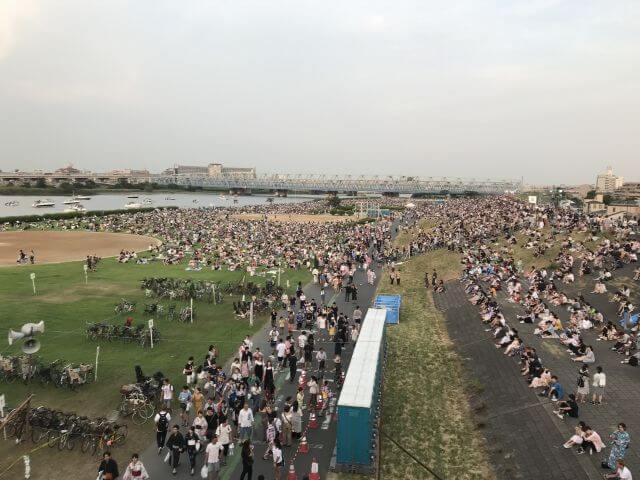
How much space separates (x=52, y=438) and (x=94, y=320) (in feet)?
41.8

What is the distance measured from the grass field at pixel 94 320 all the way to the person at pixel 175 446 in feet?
5.89

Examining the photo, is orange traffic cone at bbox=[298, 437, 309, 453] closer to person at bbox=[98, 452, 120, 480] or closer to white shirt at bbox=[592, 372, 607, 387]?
person at bbox=[98, 452, 120, 480]

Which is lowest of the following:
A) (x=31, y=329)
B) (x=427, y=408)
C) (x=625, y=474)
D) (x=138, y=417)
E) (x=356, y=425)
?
(x=427, y=408)

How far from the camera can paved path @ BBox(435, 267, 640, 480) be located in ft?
39.7

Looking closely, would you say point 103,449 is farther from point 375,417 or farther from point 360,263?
point 360,263

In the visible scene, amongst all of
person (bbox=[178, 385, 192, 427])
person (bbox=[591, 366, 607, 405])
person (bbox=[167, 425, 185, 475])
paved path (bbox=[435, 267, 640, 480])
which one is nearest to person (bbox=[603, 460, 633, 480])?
paved path (bbox=[435, 267, 640, 480])

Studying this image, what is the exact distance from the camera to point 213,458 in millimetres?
11570

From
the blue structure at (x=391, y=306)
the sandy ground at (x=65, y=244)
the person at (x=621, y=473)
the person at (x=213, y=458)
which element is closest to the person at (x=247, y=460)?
the person at (x=213, y=458)

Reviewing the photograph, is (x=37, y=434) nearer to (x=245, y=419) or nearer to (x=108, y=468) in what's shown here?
(x=108, y=468)

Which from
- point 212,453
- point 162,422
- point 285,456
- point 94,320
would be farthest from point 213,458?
point 94,320

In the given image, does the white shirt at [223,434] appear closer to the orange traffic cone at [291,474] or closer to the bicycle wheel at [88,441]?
the orange traffic cone at [291,474]

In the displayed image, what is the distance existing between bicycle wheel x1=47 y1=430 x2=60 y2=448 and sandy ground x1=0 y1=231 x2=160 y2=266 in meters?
35.1

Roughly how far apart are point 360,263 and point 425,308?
15.0 metres

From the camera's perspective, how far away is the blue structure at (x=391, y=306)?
86.0 feet
